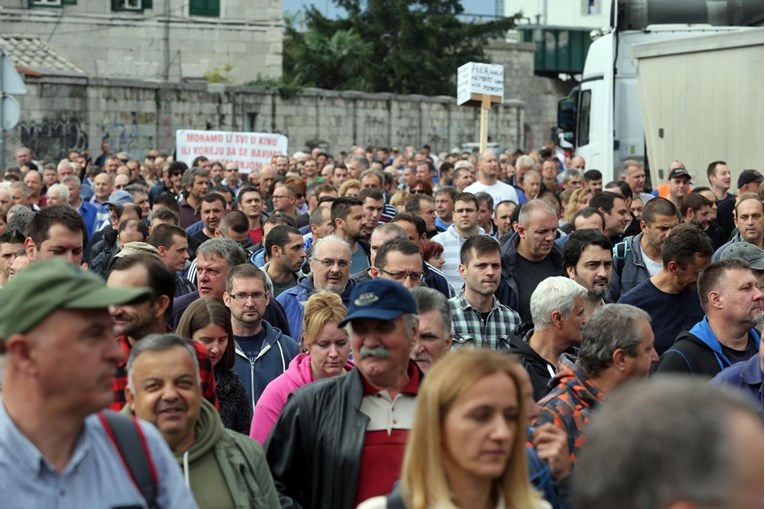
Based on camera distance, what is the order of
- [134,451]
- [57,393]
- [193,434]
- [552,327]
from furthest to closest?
[552,327]
[193,434]
[134,451]
[57,393]

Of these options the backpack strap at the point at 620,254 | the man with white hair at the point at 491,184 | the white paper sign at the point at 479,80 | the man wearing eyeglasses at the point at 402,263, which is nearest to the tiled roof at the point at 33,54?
the white paper sign at the point at 479,80

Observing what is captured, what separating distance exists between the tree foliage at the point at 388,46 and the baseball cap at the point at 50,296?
4698 cm

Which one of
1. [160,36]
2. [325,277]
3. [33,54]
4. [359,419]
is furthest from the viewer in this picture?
[160,36]

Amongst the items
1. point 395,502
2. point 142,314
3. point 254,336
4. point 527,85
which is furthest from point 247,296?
point 527,85

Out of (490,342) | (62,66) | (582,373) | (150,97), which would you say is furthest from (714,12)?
Answer: (62,66)

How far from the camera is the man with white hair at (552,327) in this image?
6.96 m

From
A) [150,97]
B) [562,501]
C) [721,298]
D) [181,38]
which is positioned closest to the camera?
[562,501]

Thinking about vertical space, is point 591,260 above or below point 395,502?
above

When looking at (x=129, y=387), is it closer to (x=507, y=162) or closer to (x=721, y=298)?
(x=721, y=298)

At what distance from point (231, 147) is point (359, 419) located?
19.5 meters

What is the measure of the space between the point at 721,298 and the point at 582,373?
1.74 metres

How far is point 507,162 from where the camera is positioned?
83.2 ft

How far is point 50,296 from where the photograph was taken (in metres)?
3.38

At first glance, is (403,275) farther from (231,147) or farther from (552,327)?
(231,147)
